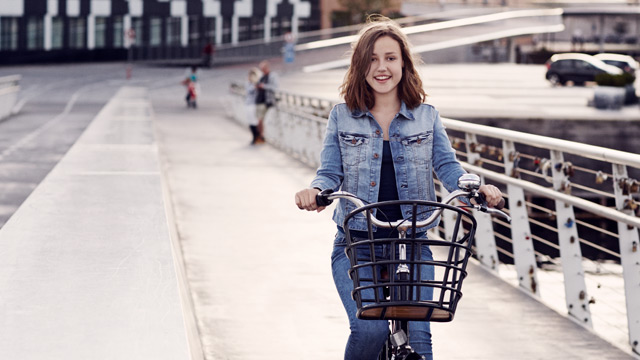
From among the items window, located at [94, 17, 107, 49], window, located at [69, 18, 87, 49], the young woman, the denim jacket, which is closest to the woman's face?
the young woman

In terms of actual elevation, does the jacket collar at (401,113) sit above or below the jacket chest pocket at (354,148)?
above

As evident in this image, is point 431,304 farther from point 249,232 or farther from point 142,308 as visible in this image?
point 249,232

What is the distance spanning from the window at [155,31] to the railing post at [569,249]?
220 feet

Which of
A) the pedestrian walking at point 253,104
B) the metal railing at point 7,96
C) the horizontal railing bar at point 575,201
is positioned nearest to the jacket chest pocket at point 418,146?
the horizontal railing bar at point 575,201

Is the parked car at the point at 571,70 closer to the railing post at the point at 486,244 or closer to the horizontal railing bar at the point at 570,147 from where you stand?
the horizontal railing bar at the point at 570,147

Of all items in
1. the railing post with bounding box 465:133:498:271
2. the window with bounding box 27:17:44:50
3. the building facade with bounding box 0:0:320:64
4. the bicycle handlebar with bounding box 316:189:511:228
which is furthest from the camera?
the window with bounding box 27:17:44:50

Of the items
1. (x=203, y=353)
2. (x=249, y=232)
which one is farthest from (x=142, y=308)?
(x=249, y=232)

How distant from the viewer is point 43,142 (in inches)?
909

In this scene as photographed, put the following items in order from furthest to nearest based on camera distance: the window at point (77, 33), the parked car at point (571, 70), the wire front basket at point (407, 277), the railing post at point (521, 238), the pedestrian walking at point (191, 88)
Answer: the window at point (77, 33) < the parked car at point (571, 70) < the pedestrian walking at point (191, 88) < the railing post at point (521, 238) < the wire front basket at point (407, 277)

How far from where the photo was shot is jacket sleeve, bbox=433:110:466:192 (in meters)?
3.98

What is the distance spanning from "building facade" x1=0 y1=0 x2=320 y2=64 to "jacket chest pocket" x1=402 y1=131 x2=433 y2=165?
6267 cm

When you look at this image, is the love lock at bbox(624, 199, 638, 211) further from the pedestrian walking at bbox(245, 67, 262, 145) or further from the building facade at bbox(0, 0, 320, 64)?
the building facade at bbox(0, 0, 320, 64)

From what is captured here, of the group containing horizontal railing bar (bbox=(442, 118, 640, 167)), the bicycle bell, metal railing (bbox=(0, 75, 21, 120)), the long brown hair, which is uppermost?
→ the long brown hair

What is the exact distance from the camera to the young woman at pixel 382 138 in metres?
3.92
